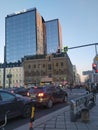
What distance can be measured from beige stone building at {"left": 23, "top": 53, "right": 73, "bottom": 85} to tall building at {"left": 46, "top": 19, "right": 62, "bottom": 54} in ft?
108

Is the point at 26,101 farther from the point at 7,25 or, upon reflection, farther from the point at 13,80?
the point at 7,25

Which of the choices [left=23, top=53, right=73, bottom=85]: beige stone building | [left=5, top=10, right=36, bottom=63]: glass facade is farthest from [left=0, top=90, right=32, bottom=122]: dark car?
[left=5, top=10, right=36, bottom=63]: glass facade

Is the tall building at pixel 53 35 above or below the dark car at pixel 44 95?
above

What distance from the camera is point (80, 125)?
9805 mm

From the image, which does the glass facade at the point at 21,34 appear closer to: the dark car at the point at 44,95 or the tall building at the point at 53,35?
the tall building at the point at 53,35

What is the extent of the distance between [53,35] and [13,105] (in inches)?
6098

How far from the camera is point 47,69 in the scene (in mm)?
132250

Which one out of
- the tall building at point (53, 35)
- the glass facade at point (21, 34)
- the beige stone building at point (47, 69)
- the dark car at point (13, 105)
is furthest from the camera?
the tall building at point (53, 35)

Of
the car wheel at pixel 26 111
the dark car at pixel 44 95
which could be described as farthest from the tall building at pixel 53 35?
the car wheel at pixel 26 111

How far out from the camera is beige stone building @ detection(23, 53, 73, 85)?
129250 mm

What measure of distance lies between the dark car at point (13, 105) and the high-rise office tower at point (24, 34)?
447 ft

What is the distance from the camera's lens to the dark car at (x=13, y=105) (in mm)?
10755

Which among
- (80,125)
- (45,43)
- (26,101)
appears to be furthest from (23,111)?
→ (45,43)

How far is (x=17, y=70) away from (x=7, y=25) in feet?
96.4
